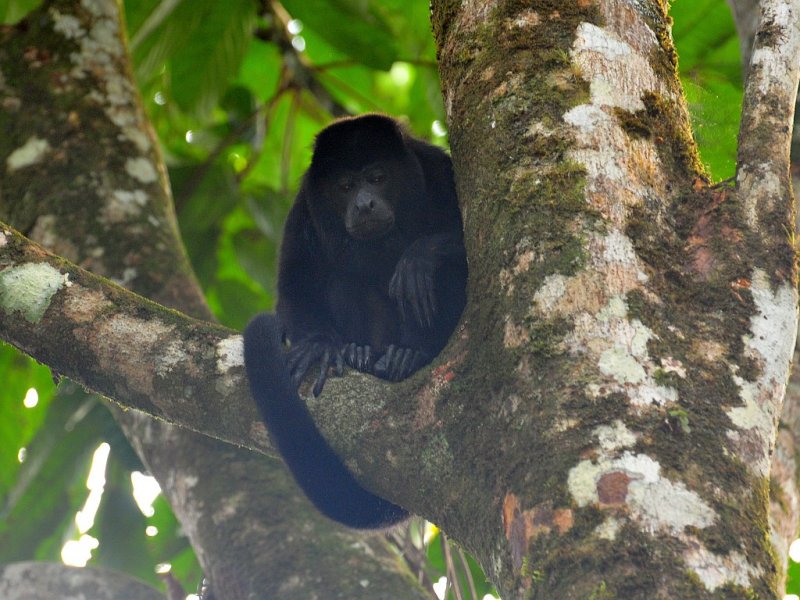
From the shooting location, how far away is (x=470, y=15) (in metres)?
2.01

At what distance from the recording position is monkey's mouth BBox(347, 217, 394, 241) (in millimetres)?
3318

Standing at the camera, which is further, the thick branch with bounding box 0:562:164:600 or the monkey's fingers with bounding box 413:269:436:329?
the thick branch with bounding box 0:562:164:600

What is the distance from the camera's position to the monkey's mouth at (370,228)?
10.9ft

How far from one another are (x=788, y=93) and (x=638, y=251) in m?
0.46

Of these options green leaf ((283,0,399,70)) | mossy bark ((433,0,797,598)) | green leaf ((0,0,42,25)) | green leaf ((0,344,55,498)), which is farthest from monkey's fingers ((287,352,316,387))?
green leaf ((0,0,42,25))

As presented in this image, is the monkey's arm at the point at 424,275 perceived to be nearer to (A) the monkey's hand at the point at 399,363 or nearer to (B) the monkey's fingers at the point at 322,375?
(A) the monkey's hand at the point at 399,363

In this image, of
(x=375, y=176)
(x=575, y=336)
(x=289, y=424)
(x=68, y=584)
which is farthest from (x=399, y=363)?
(x=68, y=584)

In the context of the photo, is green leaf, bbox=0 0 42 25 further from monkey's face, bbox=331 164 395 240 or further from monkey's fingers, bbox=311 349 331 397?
monkey's fingers, bbox=311 349 331 397

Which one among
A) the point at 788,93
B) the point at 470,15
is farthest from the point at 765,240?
the point at 470,15

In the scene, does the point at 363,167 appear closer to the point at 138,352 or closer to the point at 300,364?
the point at 300,364

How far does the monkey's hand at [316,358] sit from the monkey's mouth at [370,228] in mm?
592

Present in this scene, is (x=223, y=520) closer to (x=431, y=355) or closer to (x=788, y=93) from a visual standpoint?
(x=431, y=355)

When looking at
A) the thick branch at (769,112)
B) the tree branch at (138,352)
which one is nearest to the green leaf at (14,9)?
the tree branch at (138,352)

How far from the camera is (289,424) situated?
1955 millimetres
